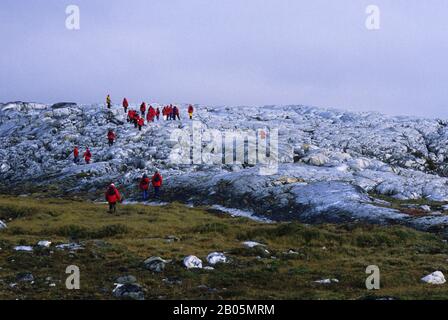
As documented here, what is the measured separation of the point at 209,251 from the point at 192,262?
3091mm

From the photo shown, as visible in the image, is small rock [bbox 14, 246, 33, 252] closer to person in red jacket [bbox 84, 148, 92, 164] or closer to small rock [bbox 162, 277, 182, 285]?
small rock [bbox 162, 277, 182, 285]

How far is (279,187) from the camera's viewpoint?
41.1 meters

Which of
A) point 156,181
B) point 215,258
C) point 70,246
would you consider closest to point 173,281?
point 215,258

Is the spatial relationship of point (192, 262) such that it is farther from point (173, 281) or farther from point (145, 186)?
point (145, 186)

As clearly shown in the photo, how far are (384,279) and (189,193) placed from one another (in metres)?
27.6

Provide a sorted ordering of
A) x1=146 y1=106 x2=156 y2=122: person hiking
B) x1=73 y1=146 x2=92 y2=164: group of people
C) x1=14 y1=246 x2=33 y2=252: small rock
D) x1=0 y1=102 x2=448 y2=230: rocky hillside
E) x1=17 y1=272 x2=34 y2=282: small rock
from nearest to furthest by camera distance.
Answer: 1. x1=17 y1=272 x2=34 y2=282: small rock
2. x1=14 y1=246 x2=33 y2=252: small rock
3. x1=0 y1=102 x2=448 y2=230: rocky hillside
4. x1=73 y1=146 x2=92 y2=164: group of people
5. x1=146 y1=106 x2=156 y2=122: person hiking

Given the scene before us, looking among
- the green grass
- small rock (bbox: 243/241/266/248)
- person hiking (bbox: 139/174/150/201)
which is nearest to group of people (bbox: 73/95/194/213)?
person hiking (bbox: 139/174/150/201)

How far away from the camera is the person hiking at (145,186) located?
1598 inches

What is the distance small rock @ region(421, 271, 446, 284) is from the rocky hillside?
38.7 ft

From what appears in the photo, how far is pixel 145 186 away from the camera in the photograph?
135 ft

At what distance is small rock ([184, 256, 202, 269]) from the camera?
19.0 metres

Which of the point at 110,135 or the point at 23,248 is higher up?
the point at 110,135

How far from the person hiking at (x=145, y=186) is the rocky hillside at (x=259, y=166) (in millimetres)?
1618
